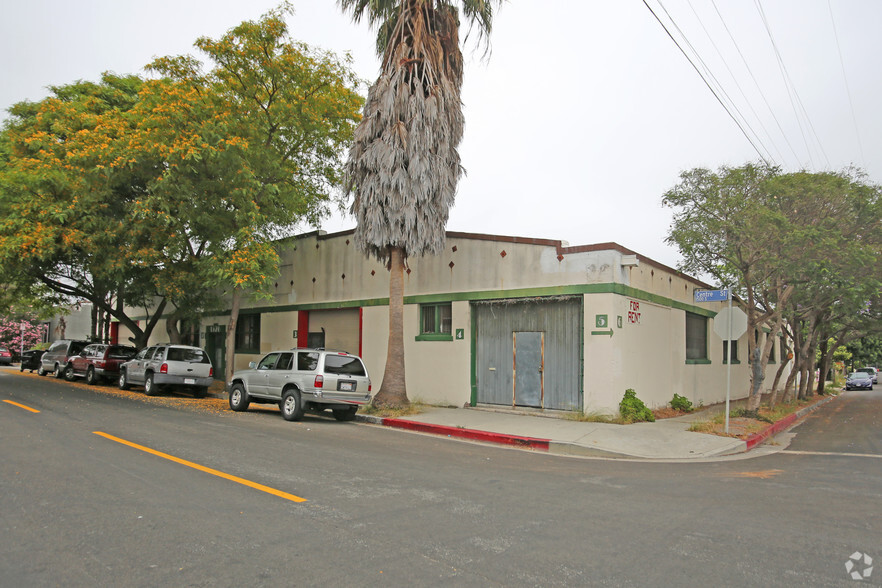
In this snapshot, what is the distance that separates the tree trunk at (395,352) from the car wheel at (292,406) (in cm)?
245

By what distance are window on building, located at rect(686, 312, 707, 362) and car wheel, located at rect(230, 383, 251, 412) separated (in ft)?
45.8

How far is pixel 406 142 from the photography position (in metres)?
15.3

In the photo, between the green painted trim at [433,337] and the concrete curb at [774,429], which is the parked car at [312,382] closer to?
the green painted trim at [433,337]

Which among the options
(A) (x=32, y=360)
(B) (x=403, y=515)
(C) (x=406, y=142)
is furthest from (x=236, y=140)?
(A) (x=32, y=360)

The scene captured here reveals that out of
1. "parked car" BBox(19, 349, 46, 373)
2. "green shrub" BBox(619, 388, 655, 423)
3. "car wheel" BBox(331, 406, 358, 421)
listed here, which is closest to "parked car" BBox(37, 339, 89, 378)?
"parked car" BBox(19, 349, 46, 373)

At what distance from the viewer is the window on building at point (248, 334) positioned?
82.3ft

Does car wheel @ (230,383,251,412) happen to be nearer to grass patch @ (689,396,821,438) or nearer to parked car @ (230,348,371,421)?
parked car @ (230,348,371,421)

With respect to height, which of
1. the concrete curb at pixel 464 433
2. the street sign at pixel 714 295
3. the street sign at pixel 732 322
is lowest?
the concrete curb at pixel 464 433

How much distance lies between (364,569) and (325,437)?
7.20 m

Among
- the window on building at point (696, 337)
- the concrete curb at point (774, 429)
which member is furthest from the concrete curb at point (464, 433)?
the window on building at point (696, 337)

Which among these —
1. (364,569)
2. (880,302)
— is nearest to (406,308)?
→ (364,569)

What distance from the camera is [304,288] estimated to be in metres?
22.9

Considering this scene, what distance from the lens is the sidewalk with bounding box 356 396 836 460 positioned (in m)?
11.3

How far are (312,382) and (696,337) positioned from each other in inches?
567
